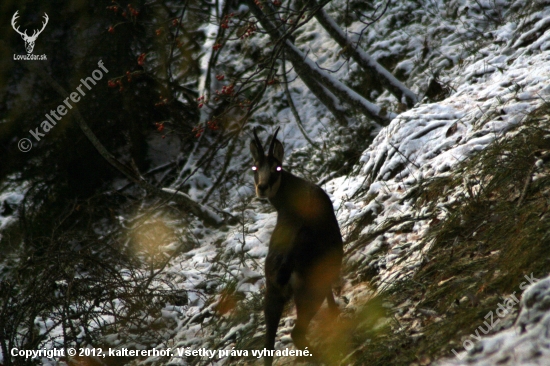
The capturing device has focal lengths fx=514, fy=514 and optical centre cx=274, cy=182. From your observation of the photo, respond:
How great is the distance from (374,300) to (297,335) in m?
0.62

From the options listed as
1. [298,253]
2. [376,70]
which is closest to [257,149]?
[298,253]

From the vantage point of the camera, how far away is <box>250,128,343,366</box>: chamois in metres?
3.64

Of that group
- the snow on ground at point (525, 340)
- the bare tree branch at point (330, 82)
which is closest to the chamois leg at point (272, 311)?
the snow on ground at point (525, 340)

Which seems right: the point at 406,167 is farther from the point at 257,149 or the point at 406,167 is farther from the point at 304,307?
the point at 304,307

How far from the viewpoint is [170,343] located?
217 inches

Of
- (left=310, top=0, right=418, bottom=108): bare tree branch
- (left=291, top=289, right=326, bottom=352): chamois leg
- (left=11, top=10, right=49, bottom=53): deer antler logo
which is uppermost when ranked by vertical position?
(left=11, top=10, right=49, bottom=53): deer antler logo

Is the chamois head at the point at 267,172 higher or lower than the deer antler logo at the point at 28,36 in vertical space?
lower

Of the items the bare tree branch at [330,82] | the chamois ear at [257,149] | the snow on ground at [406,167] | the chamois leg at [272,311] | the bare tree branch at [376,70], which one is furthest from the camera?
the bare tree branch at [376,70]

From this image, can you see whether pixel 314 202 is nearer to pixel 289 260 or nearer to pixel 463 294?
pixel 289 260

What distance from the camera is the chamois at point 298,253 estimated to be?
3641mm

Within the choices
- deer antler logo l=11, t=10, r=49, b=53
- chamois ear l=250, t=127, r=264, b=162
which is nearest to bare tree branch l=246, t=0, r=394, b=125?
chamois ear l=250, t=127, r=264, b=162

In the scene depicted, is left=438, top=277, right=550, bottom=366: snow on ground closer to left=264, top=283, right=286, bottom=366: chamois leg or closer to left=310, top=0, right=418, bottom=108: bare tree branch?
left=264, top=283, right=286, bottom=366: chamois leg

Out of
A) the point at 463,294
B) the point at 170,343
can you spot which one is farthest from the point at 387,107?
the point at 463,294

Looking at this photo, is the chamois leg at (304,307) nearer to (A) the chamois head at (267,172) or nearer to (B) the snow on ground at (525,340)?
(A) the chamois head at (267,172)
